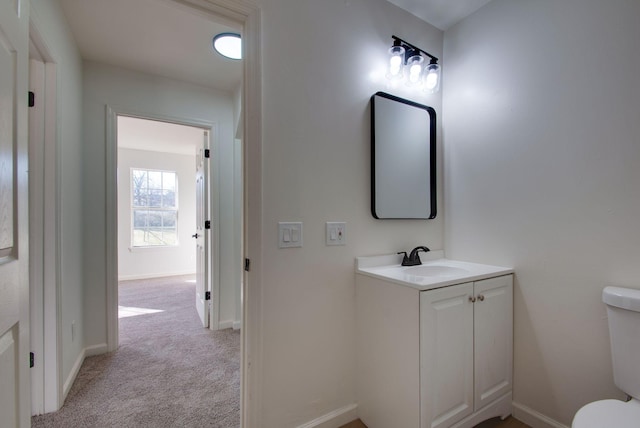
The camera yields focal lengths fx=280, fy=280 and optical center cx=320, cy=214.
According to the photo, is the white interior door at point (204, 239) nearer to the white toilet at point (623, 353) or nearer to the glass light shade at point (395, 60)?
the glass light shade at point (395, 60)

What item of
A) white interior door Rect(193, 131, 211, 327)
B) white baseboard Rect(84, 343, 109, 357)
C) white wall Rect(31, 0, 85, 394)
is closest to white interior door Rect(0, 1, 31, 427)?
white wall Rect(31, 0, 85, 394)

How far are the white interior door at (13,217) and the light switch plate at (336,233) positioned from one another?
3.73ft

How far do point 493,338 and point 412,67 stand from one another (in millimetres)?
1602

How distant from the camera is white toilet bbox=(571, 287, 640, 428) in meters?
0.95

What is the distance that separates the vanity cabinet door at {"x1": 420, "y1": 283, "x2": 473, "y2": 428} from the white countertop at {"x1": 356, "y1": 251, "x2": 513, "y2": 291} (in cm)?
4

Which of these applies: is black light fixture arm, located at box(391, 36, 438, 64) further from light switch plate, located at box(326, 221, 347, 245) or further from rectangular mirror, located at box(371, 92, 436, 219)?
light switch plate, located at box(326, 221, 347, 245)

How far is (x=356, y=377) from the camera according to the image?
1531 mm

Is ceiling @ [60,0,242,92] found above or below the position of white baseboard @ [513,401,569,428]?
above

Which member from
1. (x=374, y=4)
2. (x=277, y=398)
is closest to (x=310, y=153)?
(x=374, y=4)

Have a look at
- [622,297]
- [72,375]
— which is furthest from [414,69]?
[72,375]

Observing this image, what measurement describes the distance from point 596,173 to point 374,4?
1.45m

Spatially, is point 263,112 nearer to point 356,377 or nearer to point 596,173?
point 356,377

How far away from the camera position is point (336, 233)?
1488 mm

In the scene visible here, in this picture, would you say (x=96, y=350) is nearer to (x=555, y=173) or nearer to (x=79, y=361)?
(x=79, y=361)
